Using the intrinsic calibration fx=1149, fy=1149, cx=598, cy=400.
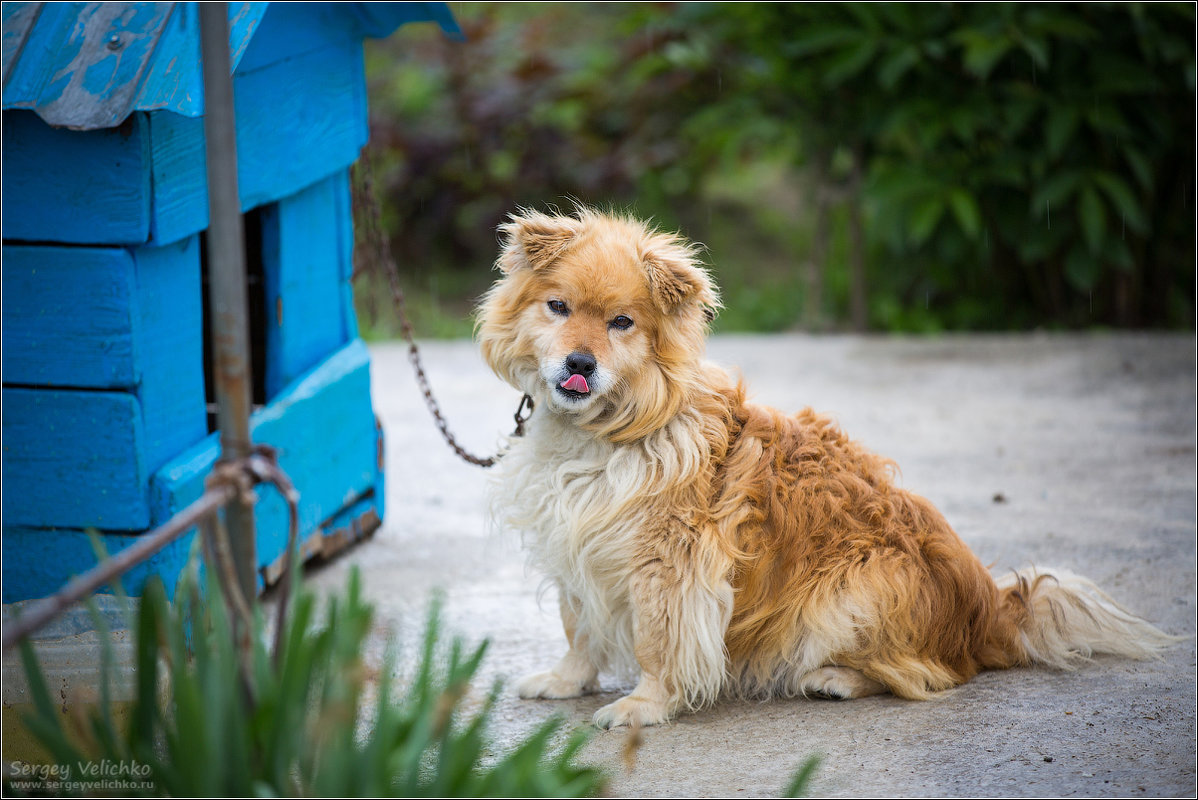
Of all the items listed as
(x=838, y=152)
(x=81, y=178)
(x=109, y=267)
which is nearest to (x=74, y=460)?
(x=109, y=267)

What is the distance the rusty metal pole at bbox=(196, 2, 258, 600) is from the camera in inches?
79.0

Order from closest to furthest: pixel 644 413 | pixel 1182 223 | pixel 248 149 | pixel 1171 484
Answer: pixel 644 413, pixel 248 149, pixel 1171 484, pixel 1182 223

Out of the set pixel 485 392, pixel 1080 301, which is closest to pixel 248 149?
pixel 485 392

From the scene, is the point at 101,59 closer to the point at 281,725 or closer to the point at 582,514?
the point at 582,514

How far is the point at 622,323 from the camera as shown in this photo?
3.08 meters

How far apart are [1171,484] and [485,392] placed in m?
3.66

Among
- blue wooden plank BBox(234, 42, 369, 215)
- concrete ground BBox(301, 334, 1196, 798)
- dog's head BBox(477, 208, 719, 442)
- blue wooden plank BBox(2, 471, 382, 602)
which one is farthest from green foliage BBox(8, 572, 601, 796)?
blue wooden plank BBox(234, 42, 369, 215)

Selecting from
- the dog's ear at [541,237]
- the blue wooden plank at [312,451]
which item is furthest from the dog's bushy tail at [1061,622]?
the blue wooden plank at [312,451]

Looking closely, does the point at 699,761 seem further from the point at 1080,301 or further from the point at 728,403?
the point at 1080,301

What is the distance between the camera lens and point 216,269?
2041 millimetres

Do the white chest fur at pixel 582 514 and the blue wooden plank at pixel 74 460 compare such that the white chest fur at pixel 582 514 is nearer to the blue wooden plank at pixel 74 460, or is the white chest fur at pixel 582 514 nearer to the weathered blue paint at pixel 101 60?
the blue wooden plank at pixel 74 460

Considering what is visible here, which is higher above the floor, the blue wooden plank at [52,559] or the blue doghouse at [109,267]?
the blue doghouse at [109,267]

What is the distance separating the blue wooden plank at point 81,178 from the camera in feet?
10.7

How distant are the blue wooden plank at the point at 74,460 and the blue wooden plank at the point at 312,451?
9cm
